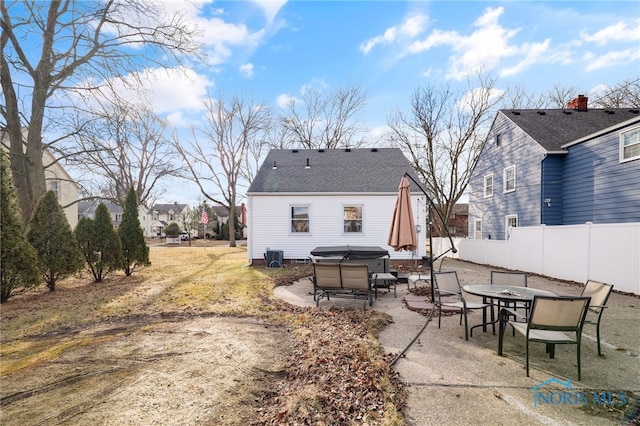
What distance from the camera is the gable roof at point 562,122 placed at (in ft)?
46.2

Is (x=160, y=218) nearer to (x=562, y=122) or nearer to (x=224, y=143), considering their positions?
(x=224, y=143)

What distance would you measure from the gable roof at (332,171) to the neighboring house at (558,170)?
5.73 meters

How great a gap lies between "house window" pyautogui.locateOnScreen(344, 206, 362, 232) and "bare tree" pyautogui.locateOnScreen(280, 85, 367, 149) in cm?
1601

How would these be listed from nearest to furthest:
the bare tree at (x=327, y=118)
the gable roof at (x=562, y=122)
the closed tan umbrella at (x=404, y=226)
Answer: the closed tan umbrella at (x=404, y=226)
the gable roof at (x=562, y=122)
the bare tree at (x=327, y=118)

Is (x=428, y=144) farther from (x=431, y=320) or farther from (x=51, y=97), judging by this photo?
(x=51, y=97)

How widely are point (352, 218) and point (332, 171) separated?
2.96 m

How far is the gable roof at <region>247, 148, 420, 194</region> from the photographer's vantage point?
14.3m

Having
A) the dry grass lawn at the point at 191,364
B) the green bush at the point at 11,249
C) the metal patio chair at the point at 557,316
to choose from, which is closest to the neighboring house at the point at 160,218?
the green bush at the point at 11,249

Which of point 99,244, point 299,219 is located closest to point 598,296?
point 299,219

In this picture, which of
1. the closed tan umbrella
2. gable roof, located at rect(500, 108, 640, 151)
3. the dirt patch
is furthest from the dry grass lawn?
gable roof, located at rect(500, 108, 640, 151)

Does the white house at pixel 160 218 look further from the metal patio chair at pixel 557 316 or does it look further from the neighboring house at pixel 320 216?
the metal patio chair at pixel 557 316

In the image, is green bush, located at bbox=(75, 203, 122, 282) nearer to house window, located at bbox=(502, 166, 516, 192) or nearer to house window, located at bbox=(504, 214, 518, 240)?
house window, located at bbox=(504, 214, 518, 240)

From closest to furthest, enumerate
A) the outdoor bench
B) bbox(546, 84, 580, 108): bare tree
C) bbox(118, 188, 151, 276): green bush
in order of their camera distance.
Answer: the outdoor bench, bbox(118, 188, 151, 276): green bush, bbox(546, 84, 580, 108): bare tree

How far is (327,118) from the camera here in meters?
28.9
